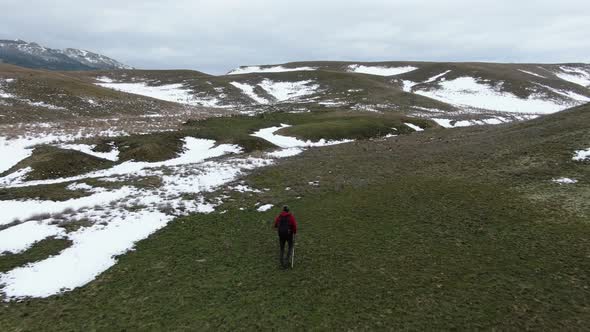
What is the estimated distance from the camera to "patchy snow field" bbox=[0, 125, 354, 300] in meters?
16.5

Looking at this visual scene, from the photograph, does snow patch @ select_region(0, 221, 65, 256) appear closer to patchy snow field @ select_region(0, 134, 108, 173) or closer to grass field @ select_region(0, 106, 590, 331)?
grass field @ select_region(0, 106, 590, 331)

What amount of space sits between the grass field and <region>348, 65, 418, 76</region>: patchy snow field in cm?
15582

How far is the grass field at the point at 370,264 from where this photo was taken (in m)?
13.5

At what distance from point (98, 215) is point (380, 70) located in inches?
6971

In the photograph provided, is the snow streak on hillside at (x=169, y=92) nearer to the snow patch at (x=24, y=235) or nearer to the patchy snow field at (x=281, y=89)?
the patchy snow field at (x=281, y=89)

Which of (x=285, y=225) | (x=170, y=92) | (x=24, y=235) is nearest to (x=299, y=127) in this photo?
(x=285, y=225)

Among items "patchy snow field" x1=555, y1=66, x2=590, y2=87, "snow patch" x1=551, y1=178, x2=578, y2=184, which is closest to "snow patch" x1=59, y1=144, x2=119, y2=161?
"snow patch" x1=551, y1=178, x2=578, y2=184

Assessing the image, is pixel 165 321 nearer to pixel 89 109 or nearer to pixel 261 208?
pixel 261 208

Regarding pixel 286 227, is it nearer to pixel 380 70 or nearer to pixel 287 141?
pixel 287 141

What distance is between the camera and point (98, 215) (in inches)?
880

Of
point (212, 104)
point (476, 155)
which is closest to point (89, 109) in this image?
point (212, 104)

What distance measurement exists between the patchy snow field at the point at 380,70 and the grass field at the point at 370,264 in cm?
15582

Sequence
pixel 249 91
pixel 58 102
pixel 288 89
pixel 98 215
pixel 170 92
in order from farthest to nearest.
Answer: pixel 288 89 → pixel 249 91 → pixel 170 92 → pixel 58 102 → pixel 98 215

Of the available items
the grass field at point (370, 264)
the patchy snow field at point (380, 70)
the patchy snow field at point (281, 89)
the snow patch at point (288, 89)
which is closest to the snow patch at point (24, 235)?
the grass field at point (370, 264)
